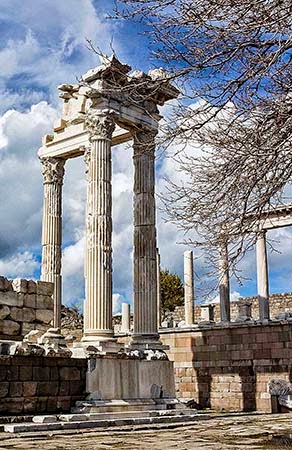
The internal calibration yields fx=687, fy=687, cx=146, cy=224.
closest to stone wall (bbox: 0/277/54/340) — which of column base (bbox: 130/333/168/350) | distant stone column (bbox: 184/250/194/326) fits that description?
column base (bbox: 130/333/168/350)

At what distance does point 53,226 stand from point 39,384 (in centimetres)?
782

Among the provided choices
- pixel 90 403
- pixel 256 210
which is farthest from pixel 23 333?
pixel 256 210

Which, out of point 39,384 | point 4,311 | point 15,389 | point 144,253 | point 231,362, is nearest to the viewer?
point 15,389

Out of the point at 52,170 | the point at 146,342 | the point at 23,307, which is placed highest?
the point at 52,170

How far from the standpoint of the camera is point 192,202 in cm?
853

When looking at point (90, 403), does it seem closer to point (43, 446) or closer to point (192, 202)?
point (43, 446)

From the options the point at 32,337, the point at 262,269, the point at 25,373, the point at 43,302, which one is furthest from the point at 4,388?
the point at 262,269

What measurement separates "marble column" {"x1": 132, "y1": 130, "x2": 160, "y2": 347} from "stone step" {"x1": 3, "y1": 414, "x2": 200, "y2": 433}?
2.58 meters

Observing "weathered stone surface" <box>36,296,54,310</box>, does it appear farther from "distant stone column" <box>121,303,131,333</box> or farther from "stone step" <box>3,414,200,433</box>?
"distant stone column" <box>121,303,131,333</box>

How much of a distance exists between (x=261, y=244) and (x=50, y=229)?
9830mm

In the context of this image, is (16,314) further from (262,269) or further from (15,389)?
(262,269)

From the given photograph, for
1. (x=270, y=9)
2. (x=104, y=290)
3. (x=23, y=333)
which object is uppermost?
(x=270, y=9)

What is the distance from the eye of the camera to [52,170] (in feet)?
64.8

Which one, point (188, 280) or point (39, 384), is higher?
point (188, 280)
